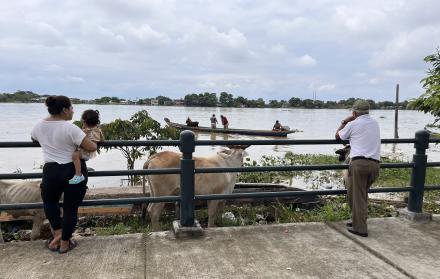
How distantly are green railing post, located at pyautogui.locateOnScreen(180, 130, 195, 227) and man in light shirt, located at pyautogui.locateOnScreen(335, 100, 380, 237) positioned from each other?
1833 mm

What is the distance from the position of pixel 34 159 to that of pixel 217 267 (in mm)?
20144

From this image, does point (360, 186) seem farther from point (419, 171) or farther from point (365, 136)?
point (419, 171)

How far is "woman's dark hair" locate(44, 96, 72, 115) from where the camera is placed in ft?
13.5

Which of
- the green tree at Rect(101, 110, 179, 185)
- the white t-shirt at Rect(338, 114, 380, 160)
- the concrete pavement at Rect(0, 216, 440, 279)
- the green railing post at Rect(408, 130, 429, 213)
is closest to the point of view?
the concrete pavement at Rect(0, 216, 440, 279)

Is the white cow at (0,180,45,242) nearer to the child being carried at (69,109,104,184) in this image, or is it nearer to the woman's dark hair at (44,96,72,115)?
the child being carried at (69,109,104,184)

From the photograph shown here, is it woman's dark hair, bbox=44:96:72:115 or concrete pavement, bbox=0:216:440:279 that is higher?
woman's dark hair, bbox=44:96:72:115

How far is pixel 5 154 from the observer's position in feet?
78.0

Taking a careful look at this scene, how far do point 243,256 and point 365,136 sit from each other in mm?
1998

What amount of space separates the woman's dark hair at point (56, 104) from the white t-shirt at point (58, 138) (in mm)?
109

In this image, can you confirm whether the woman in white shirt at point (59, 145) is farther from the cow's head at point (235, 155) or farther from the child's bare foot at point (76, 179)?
the cow's head at point (235, 155)

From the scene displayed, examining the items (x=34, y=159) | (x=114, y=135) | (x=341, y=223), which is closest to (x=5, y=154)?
(x=34, y=159)

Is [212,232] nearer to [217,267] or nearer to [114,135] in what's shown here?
[217,267]

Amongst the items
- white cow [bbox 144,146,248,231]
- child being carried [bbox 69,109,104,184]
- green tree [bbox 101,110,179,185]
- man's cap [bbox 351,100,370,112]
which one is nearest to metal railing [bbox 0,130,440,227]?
child being carried [bbox 69,109,104,184]

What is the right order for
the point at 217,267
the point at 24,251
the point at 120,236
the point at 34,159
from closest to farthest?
1. the point at 217,267
2. the point at 24,251
3. the point at 120,236
4. the point at 34,159
